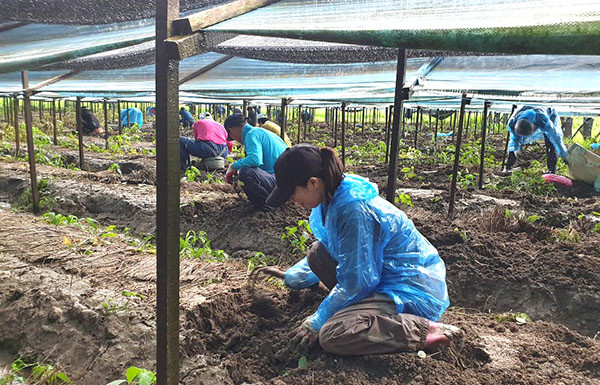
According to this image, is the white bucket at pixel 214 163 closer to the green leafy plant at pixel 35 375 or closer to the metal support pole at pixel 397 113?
the metal support pole at pixel 397 113

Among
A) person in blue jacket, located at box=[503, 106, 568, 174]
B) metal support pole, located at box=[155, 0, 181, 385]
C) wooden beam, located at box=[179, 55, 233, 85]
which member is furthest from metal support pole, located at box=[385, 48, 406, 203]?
person in blue jacket, located at box=[503, 106, 568, 174]

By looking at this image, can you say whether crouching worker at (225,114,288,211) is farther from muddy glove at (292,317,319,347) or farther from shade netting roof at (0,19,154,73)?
muddy glove at (292,317,319,347)

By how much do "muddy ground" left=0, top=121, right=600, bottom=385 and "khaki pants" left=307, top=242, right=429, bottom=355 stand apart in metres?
0.06

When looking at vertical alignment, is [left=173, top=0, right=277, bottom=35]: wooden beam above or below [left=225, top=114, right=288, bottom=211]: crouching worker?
above

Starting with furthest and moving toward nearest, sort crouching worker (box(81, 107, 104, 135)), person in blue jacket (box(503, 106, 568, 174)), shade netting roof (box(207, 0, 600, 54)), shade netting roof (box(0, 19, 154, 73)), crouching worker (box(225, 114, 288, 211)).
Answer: crouching worker (box(81, 107, 104, 135))
person in blue jacket (box(503, 106, 568, 174))
crouching worker (box(225, 114, 288, 211))
shade netting roof (box(0, 19, 154, 73))
shade netting roof (box(207, 0, 600, 54))

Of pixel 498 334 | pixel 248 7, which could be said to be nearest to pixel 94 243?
pixel 248 7

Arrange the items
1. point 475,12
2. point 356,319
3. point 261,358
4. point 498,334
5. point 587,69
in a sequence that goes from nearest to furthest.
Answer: point 475,12
point 356,319
point 261,358
point 498,334
point 587,69

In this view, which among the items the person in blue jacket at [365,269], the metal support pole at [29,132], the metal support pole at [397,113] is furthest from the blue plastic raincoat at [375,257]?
the metal support pole at [29,132]

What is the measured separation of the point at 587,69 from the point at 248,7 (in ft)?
10.8

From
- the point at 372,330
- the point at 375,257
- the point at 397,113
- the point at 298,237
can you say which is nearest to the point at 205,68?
the point at 298,237

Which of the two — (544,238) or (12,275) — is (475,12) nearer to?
(12,275)

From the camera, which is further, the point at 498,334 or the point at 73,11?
the point at 498,334

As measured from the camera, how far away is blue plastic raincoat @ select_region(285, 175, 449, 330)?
6.81 feet

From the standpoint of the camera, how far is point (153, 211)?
5.61m
